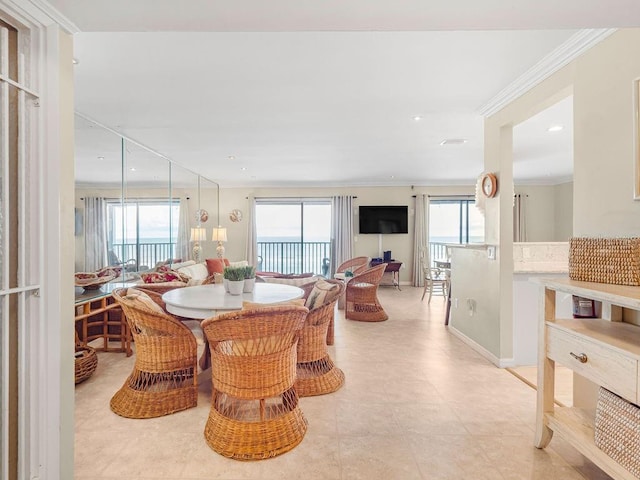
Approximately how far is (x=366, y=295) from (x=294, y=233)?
427cm

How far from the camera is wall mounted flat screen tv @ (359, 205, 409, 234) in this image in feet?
28.2

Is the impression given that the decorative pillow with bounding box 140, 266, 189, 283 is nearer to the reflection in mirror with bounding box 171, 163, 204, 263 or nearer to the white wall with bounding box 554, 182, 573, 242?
the reflection in mirror with bounding box 171, 163, 204, 263

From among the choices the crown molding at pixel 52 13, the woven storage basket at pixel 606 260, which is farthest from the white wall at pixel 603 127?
the crown molding at pixel 52 13

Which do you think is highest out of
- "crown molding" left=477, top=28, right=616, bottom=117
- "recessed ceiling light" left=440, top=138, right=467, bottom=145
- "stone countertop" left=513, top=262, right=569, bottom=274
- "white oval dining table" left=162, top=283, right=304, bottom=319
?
"recessed ceiling light" left=440, top=138, right=467, bottom=145

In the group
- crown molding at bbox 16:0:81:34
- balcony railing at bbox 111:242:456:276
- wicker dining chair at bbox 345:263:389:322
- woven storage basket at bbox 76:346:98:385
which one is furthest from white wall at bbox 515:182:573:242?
crown molding at bbox 16:0:81:34

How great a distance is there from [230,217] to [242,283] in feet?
20.3

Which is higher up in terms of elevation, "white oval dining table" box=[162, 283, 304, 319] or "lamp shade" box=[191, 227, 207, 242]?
"lamp shade" box=[191, 227, 207, 242]

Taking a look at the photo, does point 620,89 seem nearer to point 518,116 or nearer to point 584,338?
point 518,116

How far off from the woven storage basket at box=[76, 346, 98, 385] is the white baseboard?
11.7 feet

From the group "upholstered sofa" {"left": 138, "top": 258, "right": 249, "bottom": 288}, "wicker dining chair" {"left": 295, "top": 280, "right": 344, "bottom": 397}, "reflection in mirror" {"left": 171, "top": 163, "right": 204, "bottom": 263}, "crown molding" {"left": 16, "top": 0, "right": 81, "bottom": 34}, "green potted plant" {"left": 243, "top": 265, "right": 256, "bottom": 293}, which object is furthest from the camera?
"reflection in mirror" {"left": 171, "top": 163, "right": 204, "bottom": 263}

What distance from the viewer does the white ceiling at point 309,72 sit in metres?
1.34

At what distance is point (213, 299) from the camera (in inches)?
107

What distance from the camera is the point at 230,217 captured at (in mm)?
8859

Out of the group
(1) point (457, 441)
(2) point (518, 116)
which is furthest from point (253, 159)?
(1) point (457, 441)
